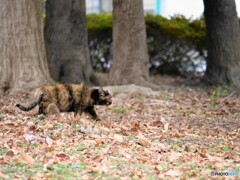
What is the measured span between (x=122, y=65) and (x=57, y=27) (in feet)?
7.43

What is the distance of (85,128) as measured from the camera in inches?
369

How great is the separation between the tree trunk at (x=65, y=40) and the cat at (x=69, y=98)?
20.8 feet

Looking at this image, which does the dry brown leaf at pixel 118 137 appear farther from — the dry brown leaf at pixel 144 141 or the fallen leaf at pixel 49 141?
the fallen leaf at pixel 49 141

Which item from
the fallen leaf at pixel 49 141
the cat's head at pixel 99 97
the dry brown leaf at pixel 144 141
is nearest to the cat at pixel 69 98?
the cat's head at pixel 99 97

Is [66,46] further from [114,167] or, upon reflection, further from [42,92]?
[114,167]

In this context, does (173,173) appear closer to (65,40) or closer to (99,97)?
(99,97)

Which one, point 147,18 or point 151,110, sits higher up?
point 147,18

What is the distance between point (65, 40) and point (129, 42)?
7.05ft

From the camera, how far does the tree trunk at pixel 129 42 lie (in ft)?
52.6

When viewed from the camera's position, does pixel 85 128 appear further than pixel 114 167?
Yes

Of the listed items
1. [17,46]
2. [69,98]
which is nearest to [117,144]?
[69,98]

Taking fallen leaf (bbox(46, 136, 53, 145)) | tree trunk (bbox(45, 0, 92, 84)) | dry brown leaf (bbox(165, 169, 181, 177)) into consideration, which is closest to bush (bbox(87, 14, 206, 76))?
tree trunk (bbox(45, 0, 92, 84))

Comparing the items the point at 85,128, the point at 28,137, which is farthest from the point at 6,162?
the point at 85,128

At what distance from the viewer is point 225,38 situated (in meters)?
18.0
